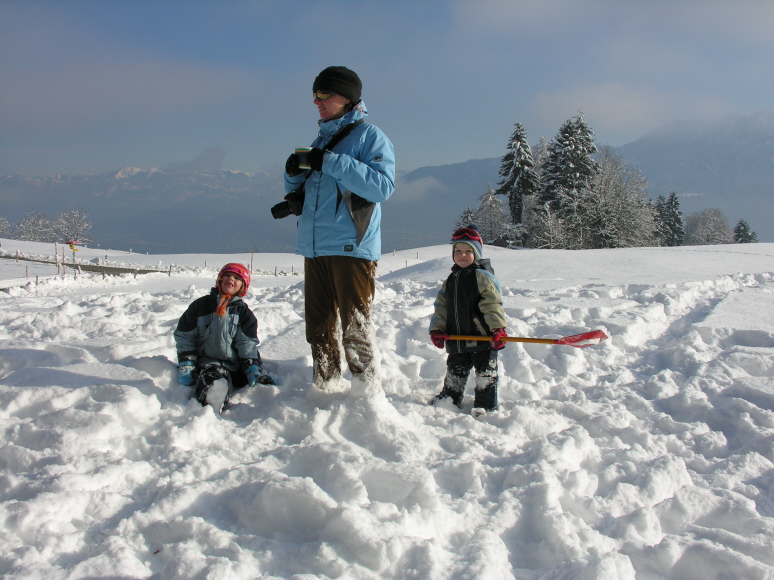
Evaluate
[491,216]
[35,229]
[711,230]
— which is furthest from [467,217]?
[35,229]

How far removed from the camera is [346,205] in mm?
3129

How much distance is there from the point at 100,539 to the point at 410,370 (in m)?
2.83

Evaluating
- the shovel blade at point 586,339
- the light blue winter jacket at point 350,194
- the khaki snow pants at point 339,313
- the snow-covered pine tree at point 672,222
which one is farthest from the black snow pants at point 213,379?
the snow-covered pine tree at point 672,222

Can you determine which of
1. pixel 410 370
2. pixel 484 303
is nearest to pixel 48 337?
pixel 410 370

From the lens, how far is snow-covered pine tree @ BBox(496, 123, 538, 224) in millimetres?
41375

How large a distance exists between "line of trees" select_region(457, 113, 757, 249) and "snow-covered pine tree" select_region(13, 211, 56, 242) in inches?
2779

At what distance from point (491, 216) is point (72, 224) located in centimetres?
6687

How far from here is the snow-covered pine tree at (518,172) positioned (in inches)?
1629

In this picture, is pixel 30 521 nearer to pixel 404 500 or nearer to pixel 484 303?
pixel 404 500

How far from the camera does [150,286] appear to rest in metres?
14.8

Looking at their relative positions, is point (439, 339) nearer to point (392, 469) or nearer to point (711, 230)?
point (392, 469)

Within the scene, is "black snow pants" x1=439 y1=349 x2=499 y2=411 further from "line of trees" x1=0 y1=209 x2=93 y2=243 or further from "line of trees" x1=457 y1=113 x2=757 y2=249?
"line of trees" x1=0 y1=209 x2=93 y2=243

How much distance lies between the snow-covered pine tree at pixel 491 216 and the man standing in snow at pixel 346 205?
147 ft

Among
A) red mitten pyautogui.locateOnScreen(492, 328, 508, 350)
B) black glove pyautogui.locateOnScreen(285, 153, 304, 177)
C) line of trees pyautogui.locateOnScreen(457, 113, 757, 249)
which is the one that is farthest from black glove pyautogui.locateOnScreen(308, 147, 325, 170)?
line of trees pyautogui.locateOnScreen(457, 113, 757, 249)
